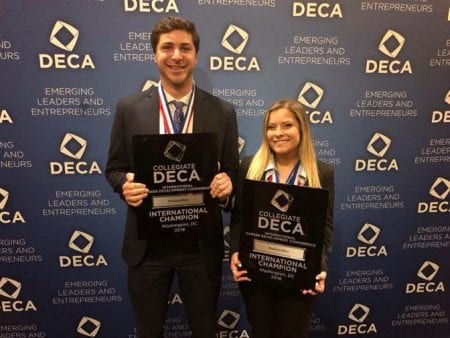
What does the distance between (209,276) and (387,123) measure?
151 centimetres

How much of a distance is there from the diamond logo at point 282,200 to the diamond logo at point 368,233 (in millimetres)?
1240

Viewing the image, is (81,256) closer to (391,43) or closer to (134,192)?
(134,192)

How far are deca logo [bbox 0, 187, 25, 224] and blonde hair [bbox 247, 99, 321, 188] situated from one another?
157 centimetres

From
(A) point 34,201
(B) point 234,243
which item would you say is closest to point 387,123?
(B) point 234,243

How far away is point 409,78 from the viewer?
7.43 ft

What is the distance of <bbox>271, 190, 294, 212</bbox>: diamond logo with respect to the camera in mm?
1465

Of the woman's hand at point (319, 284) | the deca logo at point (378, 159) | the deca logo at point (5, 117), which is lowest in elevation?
the woman's hand at point (319, 284)

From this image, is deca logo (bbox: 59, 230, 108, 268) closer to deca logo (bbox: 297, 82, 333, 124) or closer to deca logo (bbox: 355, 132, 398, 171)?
deca logo (bbox: 297, 82, 333, 124)

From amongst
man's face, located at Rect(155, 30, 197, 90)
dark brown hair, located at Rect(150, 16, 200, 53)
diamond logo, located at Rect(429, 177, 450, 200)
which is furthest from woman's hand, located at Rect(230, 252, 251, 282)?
diamond logo, located at Rect(429, 177, 450, 200)

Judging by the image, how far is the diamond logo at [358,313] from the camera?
8.59 feet

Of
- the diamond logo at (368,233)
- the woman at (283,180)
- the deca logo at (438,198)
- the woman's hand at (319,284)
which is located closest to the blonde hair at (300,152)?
the woman at (283,180)

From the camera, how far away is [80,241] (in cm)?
233

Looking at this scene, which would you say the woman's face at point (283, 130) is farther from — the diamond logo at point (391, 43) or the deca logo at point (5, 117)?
the deca logo at point (5, 117)

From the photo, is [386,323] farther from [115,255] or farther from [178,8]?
[178,8]
